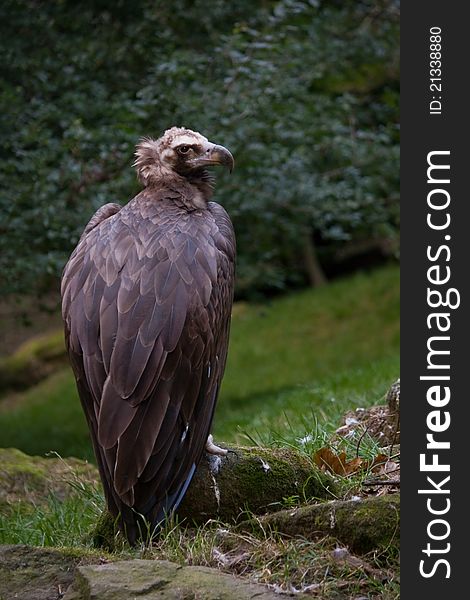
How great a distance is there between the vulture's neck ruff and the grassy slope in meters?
2.85

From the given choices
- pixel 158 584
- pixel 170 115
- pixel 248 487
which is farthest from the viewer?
pixel 170 115

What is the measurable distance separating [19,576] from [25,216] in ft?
15.6

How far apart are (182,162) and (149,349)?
4.13 feet

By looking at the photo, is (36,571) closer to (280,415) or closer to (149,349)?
(149,349)

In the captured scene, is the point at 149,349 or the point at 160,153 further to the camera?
the point at 160,153

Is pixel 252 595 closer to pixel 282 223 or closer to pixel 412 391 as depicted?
pixel 412 391

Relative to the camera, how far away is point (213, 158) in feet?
17.3

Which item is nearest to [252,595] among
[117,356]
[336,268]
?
[117,356]

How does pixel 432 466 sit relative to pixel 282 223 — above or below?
below

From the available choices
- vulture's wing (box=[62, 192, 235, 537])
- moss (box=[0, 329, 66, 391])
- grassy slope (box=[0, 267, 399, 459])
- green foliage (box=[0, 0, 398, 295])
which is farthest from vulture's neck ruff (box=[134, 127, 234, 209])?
moss (box=[0, 329, 66, 391])

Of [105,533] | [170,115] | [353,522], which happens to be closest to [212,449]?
[105,533]

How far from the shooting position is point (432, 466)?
13.2ft

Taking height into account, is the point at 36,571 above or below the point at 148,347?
below

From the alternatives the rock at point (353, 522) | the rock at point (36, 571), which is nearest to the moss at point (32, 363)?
the rock at point (36, 571)
